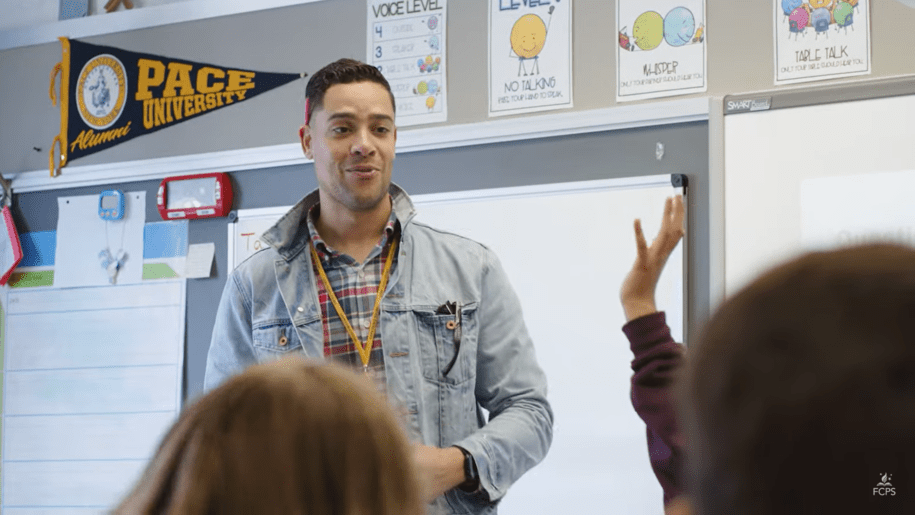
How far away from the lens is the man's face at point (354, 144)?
6.52ft

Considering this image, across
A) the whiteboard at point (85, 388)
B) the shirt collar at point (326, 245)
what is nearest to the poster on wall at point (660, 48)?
the shirt collar at point (326, 245)

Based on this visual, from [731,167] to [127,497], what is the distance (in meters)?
2.22

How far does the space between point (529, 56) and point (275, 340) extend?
5.24ft

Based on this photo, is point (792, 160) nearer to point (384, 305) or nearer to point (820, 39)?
point (820, 39)

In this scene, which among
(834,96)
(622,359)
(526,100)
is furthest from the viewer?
(526,100)

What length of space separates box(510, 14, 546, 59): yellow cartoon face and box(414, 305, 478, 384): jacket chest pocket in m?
1.48

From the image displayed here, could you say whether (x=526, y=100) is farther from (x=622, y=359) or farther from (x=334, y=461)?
(x=334, y=461)

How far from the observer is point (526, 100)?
3.20 metres

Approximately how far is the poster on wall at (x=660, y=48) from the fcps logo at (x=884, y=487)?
2.62 meters

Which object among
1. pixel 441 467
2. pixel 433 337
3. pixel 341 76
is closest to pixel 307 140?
pixel 341 76

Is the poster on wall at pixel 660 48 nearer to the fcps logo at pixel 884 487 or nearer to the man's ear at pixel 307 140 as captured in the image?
the man's ear at pixel 307 140

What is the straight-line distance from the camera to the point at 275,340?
195 centimetres

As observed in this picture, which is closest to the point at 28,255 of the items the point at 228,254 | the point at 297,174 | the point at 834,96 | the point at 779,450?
the point at 228,254

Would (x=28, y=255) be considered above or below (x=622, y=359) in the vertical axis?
above
